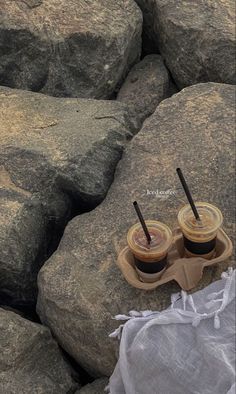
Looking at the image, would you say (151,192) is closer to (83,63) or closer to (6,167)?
(6,167)

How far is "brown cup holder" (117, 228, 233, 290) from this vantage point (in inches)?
90.4

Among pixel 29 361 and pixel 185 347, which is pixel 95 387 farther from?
pixel 185 347

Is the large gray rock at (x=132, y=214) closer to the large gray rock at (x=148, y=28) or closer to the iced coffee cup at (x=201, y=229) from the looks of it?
the iced coffee cup at (x=201, y=229)

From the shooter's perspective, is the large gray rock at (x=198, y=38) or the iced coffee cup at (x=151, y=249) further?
the large gray rock at (x=198, y=38)

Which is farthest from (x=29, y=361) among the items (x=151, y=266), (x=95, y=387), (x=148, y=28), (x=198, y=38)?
(x=148, y=28)

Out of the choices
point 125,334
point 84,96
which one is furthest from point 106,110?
point 125,334

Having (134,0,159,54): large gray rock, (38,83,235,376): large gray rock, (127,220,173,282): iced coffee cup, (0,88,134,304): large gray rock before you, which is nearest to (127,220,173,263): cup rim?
(127,220,173,282): iced coffee cup

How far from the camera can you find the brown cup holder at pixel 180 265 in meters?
2.29

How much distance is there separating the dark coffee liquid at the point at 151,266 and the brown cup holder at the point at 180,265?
4 centimetres

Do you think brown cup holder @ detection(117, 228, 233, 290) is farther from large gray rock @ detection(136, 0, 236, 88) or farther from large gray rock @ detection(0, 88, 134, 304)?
large gray rock @ detection(136, 0, 236, 88)

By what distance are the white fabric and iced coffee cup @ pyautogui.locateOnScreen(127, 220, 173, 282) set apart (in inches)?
5.8

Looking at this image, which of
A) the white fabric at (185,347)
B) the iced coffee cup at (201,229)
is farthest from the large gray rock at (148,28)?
the white fabric at (185,347)

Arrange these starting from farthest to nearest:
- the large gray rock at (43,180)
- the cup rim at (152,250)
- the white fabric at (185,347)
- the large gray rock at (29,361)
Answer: the large gray rock at (43,180)
the large gray rock at (29,361)
the cup rim at (152,250)
the white fabric at (185,347)

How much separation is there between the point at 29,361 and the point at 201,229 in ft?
2.86
